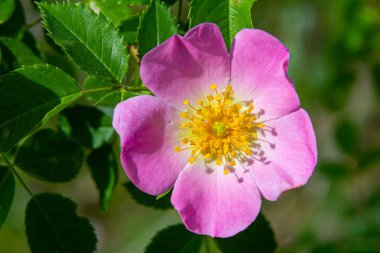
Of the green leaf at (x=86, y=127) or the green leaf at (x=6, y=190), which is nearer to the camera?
the green leaf at (x=6, y=190)

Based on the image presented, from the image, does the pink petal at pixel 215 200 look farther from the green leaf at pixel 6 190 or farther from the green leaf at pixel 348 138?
the green leaf at pixel 348 138

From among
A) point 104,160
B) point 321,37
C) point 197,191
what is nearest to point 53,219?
point 104,160

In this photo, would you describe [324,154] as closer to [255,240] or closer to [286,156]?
[255,240]

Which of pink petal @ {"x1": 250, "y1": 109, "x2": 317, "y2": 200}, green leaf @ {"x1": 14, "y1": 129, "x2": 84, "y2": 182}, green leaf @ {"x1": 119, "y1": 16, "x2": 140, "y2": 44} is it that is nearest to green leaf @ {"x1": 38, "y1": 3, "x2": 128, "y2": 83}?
green leaf @ {"x1": 119, "y1": 16, "x2": 140, "y2": 44}

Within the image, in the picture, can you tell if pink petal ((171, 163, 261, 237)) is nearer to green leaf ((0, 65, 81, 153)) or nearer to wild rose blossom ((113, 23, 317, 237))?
wild rose blossom ((113, 23, 317, 237))

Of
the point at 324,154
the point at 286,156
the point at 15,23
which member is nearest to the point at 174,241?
the point at 286,156

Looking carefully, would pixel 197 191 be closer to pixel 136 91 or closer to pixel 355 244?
pixel 136 91

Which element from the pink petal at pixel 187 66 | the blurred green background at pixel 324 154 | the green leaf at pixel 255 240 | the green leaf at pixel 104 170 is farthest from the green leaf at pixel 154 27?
the blurred green background at pixel 324 154
